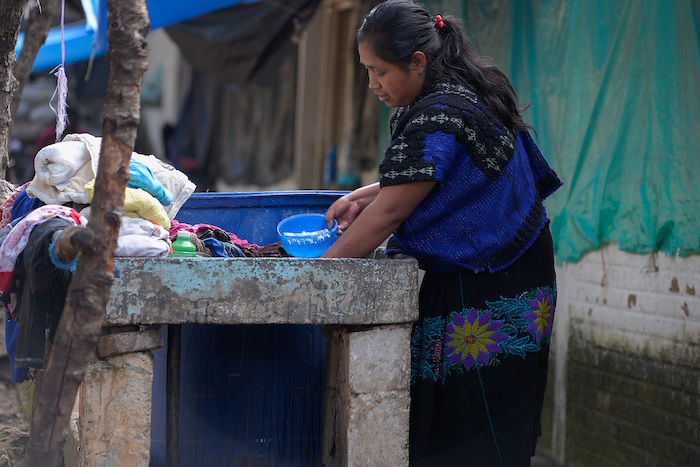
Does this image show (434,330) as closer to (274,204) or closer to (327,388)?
(327,388)

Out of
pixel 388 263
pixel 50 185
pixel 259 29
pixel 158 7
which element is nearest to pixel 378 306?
pixel 388 263

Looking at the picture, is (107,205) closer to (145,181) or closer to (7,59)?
(145,181)

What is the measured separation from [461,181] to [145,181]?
0.95 metres

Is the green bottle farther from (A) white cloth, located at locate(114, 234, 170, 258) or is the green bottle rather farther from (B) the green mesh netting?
(B) the green mesh netting

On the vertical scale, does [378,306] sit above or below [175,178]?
below

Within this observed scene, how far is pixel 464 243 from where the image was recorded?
276 cm

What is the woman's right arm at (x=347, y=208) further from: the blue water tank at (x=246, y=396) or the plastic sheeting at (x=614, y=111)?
the plastic sheeting at (x=614, y=111)

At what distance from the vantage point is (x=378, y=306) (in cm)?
267

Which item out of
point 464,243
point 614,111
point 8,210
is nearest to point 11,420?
point 8,210

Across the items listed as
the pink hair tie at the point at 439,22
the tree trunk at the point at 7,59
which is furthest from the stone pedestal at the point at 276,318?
the tree trunk at the point at 7,59

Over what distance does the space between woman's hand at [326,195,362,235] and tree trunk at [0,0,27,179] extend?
54.0 inches

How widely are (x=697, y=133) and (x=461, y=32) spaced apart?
124cm

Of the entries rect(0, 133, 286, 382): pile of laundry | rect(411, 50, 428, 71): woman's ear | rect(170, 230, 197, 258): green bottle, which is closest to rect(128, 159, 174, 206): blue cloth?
rect(0, 133, 286, 382): pile of laundry

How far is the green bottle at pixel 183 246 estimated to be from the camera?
2844 millimetres
